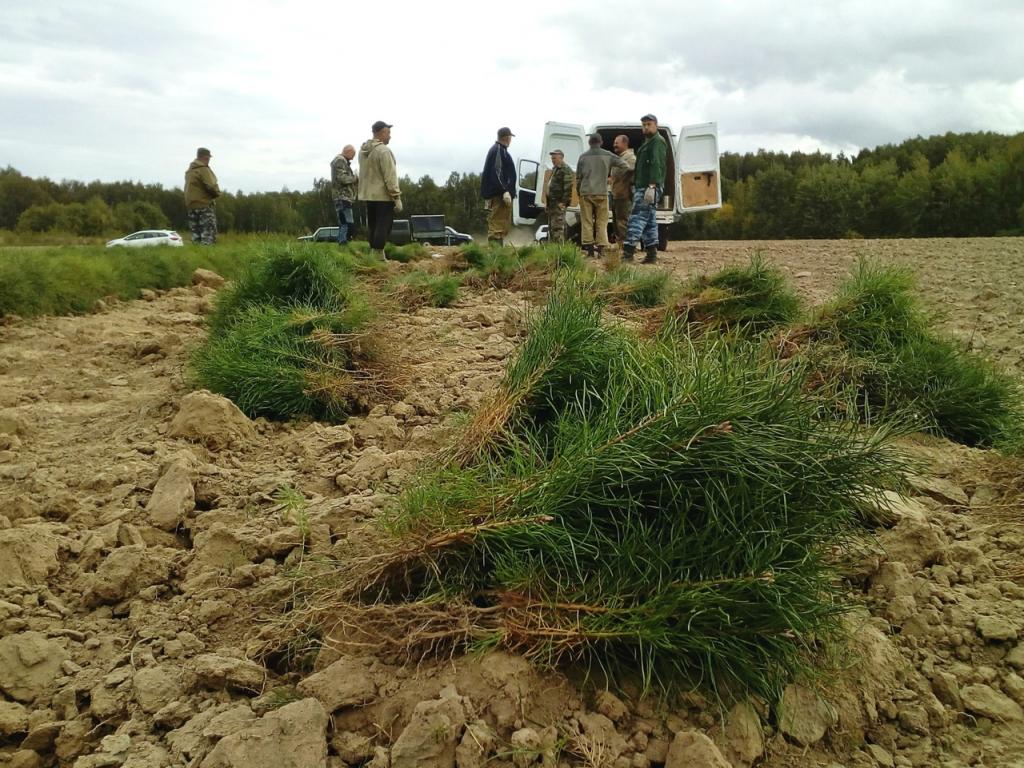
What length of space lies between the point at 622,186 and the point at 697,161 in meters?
3.80

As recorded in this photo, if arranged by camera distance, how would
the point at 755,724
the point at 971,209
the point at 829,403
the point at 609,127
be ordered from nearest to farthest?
the point at 755,724, the point at 829,403, the point at 609,127, the point at 971,209

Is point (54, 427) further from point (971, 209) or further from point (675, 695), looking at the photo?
point (971, 209)

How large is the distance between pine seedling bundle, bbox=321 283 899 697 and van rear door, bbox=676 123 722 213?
1234cm

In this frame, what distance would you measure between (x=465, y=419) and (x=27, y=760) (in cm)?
162

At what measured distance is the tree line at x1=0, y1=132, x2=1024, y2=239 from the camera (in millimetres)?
32781

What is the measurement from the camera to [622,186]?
10.9 m

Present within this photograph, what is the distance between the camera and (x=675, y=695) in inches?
74.8

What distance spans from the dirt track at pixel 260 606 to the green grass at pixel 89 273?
3.12 m

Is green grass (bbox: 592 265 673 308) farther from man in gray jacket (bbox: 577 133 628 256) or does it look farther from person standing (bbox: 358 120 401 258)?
man in gray jacket (bbox: 577 133 628 256)

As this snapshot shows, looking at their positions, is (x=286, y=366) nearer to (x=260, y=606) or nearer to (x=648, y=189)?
(x=260, y=606)

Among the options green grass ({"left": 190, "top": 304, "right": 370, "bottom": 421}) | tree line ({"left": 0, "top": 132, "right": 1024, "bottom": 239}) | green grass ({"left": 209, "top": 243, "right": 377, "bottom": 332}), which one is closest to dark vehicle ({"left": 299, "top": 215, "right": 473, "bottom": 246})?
tree line ({"left": 0, "top": 132, "right": 1024, "bottom": 239})

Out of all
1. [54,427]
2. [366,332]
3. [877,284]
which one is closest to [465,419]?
[366,332]

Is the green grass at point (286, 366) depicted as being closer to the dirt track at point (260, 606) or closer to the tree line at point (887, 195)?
the dirt track at point (260, 606)

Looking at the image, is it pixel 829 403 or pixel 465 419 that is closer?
pixel 829 403
